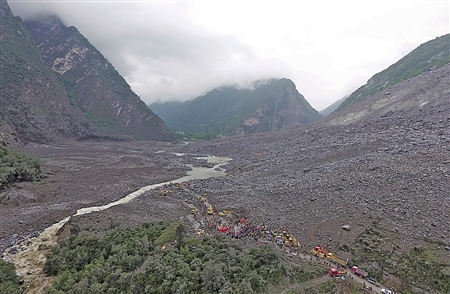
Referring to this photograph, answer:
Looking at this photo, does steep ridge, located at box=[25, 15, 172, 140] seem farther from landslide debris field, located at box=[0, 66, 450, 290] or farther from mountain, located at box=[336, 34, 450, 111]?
mountain, located at box=[336, 34, 450, 111]

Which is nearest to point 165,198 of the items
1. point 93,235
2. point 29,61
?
point 93,235

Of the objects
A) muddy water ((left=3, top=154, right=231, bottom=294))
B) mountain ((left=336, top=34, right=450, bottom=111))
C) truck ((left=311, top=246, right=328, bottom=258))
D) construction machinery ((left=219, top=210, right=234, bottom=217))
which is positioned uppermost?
mountain ((left=336, top=34, right=450, bottom=111))

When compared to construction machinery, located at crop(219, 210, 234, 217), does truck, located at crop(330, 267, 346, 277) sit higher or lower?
lower

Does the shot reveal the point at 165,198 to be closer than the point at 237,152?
Yes

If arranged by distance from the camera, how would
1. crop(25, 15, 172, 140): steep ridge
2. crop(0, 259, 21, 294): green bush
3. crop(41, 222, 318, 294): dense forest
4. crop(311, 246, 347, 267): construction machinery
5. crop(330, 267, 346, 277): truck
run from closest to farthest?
crop(41, 222, 318, 294): dense forest, crop(0, 259, 21, 294): green bush, crop(330, 267, 346, 277): truck, crop(311, 246, 347, 267): construction machinery, crop(25, 15, 172, 140): steep ridge

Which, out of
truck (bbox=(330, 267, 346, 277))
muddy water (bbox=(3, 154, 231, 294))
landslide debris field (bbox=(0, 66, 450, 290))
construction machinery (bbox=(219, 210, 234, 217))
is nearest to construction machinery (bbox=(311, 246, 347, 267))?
landslide debris field (bbox=(0, 66, 450, 290))

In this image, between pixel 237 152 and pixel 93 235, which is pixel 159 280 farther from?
pixel 237 152

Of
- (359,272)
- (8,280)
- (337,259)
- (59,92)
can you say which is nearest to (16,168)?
(8,280)
